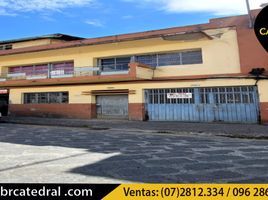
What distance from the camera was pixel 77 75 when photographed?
18422 millimetres

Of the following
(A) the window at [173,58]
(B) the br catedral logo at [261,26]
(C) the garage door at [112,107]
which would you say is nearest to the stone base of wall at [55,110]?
(C) the garage door at [112,107]

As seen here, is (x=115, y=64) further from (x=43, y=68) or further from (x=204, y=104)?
(x=204, y=104)

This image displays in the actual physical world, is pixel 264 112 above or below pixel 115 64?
below

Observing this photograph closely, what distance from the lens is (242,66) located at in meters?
14.1

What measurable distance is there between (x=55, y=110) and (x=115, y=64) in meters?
6.26

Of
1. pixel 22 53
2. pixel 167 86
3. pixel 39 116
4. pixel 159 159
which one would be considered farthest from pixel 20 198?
pixel 22 53

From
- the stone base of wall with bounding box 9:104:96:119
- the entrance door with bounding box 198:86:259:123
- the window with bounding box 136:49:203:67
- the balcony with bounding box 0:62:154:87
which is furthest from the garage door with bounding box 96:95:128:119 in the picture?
the entrance door with bounding box 198:86:259:123

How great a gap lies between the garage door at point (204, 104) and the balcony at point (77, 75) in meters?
1.85

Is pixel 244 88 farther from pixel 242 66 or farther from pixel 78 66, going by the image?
pixel 78 66

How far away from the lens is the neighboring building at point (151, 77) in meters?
14.2

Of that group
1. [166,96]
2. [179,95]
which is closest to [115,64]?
[166,96]

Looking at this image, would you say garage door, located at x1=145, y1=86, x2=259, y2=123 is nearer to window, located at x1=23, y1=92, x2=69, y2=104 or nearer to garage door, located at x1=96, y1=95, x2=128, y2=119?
garage door, located at x1=96, y1=95, x2=128, y2=119

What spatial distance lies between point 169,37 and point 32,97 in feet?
42.4

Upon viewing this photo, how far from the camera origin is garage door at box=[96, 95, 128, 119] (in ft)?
57.6
